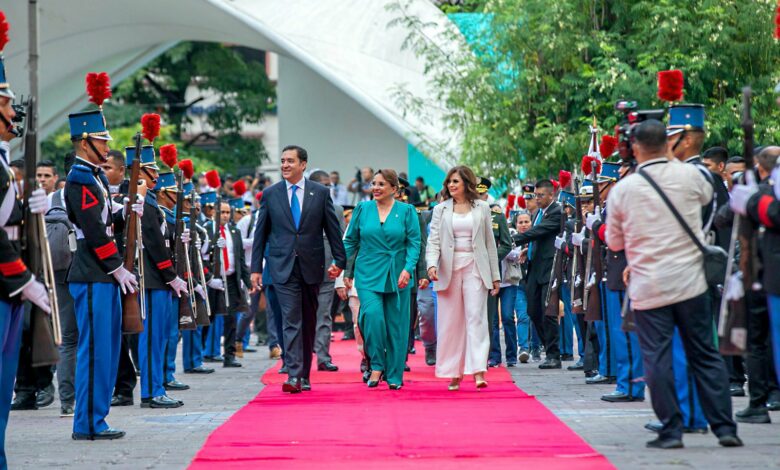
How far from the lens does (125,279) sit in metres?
9.51

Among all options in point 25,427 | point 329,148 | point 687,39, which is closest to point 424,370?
point 25,427

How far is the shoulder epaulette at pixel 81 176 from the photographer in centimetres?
933

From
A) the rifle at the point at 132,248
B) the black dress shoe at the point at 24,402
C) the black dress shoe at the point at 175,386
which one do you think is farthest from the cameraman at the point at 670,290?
the black dress shoe at the point at 175,386

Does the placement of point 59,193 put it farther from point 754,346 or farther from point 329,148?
point 329,148

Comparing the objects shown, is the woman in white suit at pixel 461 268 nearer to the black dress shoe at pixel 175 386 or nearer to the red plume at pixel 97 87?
the black dress shoe at pixel 175 386

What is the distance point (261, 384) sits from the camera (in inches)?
565

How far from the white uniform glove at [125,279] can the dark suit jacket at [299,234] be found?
326 centimetres

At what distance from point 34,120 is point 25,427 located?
3.30 m

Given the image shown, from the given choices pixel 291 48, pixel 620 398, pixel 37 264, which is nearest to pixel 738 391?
pixel 620 398

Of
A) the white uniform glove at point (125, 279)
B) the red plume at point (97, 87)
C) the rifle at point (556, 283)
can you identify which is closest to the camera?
the white uniform glove at point (125, 279)

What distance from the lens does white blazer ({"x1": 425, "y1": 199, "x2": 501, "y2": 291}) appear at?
1316 cm

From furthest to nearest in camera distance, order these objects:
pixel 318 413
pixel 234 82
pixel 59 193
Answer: pixel 234 82 < pixel 59 193 < pixel 318 413

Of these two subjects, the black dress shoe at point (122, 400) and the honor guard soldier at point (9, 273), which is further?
the black dress shoe at point (122, 400)

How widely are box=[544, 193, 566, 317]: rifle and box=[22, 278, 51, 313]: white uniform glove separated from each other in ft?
27.3
